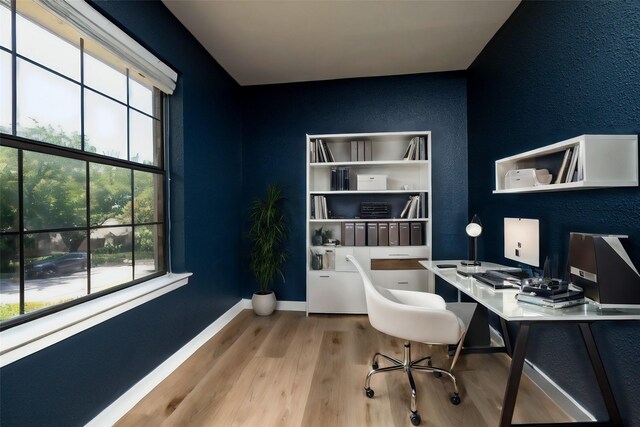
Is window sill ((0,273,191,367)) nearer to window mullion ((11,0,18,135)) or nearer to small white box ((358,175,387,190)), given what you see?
window mullion ((11,0,18,135))

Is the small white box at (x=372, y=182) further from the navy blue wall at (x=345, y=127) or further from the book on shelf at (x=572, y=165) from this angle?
the book on shelf at (x=572, y=165)

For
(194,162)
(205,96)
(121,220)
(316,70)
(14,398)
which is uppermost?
(316,70)

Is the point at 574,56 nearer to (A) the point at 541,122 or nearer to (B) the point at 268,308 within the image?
(A) the point at 541,122

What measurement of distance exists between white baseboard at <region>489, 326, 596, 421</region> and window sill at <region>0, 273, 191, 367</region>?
2740 millimetres

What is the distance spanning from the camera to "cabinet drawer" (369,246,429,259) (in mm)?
3352

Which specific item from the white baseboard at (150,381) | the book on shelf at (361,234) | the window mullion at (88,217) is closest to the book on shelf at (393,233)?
the book on shelf at (361,234)

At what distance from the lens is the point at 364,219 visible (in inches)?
134

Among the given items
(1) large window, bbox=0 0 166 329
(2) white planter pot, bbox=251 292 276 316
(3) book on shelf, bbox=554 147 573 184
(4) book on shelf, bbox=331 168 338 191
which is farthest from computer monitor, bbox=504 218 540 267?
(1) large window, bbox=0 0 166 329

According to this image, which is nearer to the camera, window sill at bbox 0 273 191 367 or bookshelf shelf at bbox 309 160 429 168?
window sill at bbox 0 273 191 367

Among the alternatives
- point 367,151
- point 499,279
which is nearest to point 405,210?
point 367,151

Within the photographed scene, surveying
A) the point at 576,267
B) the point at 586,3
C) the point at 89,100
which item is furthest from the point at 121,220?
the point at 586,3

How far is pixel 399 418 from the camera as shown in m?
1.81

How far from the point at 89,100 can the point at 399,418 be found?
8.70 ft

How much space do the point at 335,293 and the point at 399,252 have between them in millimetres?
856
